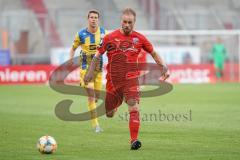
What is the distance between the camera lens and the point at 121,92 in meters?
12.5

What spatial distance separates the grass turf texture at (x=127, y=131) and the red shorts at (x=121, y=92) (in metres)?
0.75

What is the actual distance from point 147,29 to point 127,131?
85.5 feet

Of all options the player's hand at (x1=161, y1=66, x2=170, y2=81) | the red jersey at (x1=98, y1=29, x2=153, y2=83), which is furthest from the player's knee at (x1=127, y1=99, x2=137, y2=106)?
the player's hand at (x1=161, y1=66, x2=170, y2=81)

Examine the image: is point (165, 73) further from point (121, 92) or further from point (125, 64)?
point (121, 92)

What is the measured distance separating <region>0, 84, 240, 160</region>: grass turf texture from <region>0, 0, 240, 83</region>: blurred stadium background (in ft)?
37.4

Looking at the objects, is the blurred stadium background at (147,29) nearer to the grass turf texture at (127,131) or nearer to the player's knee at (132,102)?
the grass turf texture at (127,131)

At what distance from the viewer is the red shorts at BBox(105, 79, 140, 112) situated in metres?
12.2

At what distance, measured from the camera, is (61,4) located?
4091 centimetres

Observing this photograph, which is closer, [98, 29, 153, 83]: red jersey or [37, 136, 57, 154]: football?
[37, 136, 57, 154]: football

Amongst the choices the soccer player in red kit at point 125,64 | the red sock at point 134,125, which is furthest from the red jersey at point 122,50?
the red sock at point 134,125

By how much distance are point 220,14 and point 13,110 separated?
22.2 meters

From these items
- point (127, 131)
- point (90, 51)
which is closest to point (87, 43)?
point (90, 51)

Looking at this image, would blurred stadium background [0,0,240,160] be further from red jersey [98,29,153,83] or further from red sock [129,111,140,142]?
red sock [129,111,140,142]

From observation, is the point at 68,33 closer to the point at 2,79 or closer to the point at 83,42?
the point at 2,79
